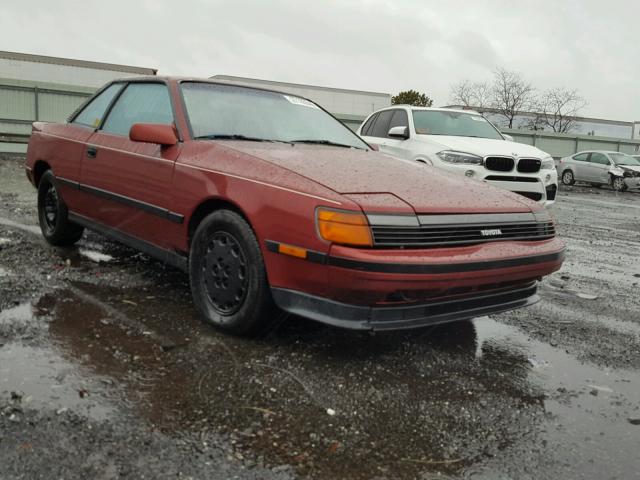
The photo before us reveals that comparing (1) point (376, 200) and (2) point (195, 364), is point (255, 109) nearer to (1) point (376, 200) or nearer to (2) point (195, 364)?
(1) point (376, 200)

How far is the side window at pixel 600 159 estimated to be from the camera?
868 inches

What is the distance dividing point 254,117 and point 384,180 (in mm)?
1298

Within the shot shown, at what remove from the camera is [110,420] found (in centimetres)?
250

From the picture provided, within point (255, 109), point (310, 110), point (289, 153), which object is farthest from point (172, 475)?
point (310, 110)

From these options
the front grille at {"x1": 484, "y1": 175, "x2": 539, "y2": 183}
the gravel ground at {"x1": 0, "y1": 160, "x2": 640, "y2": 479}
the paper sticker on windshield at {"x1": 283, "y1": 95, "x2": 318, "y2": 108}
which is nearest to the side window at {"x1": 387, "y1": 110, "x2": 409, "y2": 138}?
the front grille at {"x1": 484, "y1": 175, "x2": 539, "y2": 183}

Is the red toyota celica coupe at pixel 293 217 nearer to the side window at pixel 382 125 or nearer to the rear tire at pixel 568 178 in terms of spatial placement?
the side window at pixel 382 125

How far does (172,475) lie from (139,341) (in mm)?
1349

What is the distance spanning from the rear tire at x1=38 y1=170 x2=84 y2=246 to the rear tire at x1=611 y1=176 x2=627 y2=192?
66.5ft

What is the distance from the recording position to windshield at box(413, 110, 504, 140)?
365 inches

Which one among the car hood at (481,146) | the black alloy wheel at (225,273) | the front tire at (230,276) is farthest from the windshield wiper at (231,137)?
the car hood at (481,146)

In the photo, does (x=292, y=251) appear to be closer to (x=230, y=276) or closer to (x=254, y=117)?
(x=230, y=276)

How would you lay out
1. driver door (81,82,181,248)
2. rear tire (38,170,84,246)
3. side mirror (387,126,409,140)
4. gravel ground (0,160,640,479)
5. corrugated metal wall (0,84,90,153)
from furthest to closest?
corrugated metal wall (0,84,90,153) → side mirror (387,126,409,140) → rear tire (38,170,84,246) → driver door (81,82,181,248) → gravel ground (0,160,640,479)

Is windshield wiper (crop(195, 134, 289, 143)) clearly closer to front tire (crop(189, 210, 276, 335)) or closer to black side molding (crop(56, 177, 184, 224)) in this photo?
black side molding (crop(56, 177, 184, 224))

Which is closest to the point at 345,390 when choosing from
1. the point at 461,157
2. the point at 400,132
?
the point at 461,157
